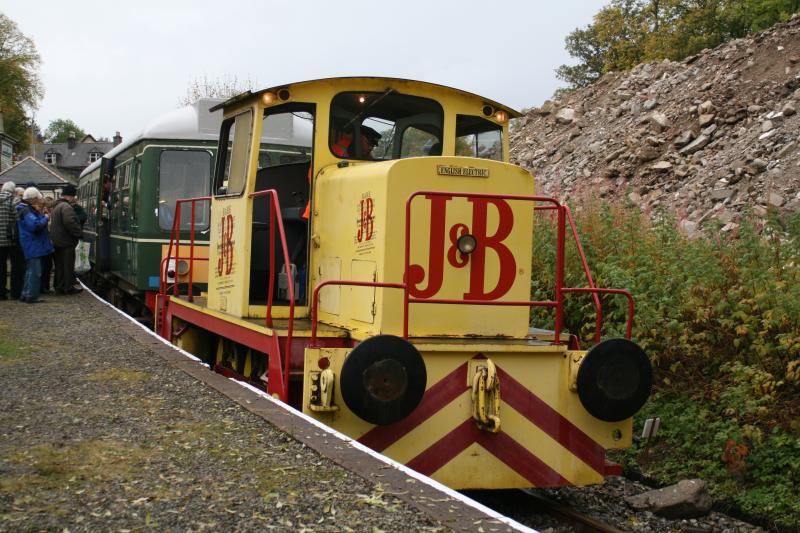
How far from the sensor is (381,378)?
5.17 m

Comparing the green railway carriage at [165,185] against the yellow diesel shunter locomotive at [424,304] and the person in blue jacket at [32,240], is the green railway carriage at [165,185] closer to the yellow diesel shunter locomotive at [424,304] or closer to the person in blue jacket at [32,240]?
the person in blue jacket at [32,240]

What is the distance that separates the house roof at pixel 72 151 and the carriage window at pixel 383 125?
9763cm

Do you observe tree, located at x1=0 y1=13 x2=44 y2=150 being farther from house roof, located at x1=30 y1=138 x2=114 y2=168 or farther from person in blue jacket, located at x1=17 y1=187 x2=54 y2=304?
person in blue jacket, located at x1=17 y1=187 x2=54 y2=304

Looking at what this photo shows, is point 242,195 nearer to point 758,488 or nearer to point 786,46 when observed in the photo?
point 758,488

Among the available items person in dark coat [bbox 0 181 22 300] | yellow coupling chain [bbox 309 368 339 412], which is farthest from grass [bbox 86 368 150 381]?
person in dark coat [bbox 0 181 22 300]

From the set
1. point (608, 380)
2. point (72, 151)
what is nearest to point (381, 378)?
point (608, 380)

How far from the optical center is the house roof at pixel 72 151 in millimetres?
99688

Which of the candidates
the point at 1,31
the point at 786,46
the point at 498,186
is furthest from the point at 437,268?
the point at 1,31

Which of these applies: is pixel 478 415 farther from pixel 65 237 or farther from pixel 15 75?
pixel 15 75

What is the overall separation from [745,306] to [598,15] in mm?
40896

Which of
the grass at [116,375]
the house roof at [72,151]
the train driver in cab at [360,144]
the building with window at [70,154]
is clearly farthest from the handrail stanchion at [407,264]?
the house roof at [72,151]

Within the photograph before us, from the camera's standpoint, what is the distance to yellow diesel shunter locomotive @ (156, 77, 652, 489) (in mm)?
5445

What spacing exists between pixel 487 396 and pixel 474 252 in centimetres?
102

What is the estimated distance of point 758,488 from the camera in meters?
6.34
